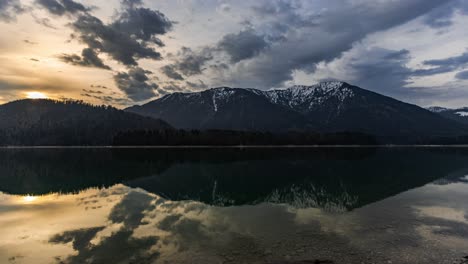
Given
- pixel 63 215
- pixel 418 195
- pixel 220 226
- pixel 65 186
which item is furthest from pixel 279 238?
pixel 65 186

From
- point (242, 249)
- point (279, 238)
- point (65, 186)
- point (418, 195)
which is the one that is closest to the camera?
point (242, 249)

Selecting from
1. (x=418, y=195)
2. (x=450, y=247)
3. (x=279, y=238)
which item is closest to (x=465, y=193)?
(x=418, y=195)

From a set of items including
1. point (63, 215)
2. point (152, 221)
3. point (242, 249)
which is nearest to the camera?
point (242, 249)

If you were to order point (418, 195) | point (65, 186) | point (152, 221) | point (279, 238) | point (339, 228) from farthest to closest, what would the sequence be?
point (65, 186), point (418, 195), point (152, 221), point (339, 228), point (279, 238)

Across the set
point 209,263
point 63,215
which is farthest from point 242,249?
point 63,215

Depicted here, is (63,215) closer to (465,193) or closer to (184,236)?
(184,236)

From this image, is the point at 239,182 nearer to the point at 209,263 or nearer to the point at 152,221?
the point at 152,221

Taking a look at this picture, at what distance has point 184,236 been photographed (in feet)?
78.9

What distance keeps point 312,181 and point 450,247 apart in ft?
112

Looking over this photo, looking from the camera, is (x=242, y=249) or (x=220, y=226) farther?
(x=220, y=226)

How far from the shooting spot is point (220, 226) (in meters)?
27.3

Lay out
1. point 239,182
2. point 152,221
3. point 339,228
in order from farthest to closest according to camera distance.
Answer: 1. point 239,182
2. point 152,221
3. point 339,228

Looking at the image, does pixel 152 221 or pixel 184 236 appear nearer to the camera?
pixel 184 236

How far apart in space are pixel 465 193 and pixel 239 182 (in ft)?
116
